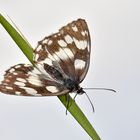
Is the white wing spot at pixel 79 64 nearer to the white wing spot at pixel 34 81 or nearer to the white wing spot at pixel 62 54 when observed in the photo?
the white wing spot at pixel 62 54

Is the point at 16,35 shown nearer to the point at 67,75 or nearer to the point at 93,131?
the point at 93,131

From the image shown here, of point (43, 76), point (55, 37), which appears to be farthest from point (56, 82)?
point (55, 37)

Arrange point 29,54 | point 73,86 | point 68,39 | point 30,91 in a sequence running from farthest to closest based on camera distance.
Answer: point 68,39, point 73,86, point 30,91, point 29,54

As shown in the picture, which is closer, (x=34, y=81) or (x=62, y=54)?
(x=34, y=81)

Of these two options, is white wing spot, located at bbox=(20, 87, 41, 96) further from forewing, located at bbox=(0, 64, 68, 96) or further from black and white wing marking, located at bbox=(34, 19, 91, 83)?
black and white wing marking, located at bbox=(34, 19, 91, 83)

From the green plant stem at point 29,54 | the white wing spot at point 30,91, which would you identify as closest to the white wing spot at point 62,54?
the white wing spot at point 30,91

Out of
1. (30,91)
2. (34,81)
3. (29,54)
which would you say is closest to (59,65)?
(34,81)

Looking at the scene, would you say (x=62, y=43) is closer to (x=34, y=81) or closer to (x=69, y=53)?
(x=69, y=53)

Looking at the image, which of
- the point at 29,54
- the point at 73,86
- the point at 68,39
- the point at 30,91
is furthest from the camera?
the point at 68,39
